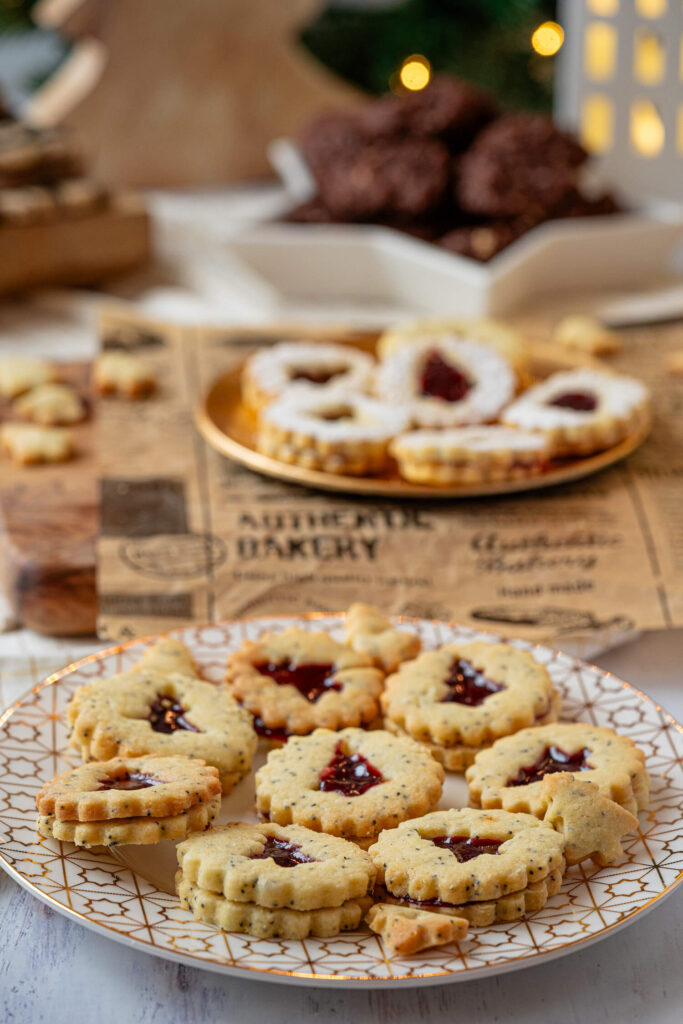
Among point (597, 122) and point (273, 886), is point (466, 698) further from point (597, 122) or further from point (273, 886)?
point (597, 122)

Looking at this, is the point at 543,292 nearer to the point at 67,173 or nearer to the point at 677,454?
the point at 677,454

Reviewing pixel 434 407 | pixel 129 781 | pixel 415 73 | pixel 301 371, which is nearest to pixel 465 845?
pixel 129 781

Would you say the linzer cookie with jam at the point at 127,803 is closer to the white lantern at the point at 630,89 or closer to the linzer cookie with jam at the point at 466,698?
the linzer cookie with jam at the point at 466,698

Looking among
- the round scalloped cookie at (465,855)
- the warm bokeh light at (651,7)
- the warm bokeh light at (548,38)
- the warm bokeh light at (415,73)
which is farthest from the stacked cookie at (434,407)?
the warm bokeh light at (548,38)

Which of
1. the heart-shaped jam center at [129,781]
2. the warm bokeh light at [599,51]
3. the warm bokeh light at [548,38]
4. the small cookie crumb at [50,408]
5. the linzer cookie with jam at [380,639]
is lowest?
the small cookie crumb at [50,408]

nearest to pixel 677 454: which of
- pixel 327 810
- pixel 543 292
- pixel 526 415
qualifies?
pixel 526 415

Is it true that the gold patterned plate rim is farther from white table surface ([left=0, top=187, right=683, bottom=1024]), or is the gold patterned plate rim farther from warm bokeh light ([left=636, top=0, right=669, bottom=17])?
warm bokeh light ([left=636, top=0, right=669, bottom=17])
